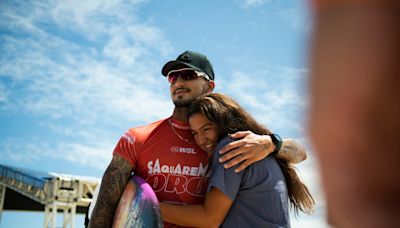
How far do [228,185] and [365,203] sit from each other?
2257mm

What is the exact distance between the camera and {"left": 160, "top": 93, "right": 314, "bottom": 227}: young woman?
2.71 m

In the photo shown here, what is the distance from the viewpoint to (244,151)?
2732 millimetres

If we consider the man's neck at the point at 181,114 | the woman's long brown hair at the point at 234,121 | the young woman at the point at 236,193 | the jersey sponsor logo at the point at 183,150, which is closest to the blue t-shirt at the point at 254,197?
the young woman at the point at 236,193

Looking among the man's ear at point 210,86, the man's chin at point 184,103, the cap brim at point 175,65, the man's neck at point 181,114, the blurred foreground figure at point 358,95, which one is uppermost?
the cap brim at point 175,65

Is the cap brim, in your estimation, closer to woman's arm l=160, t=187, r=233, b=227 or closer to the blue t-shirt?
the blue t-shirt

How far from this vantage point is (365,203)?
0.46 metres

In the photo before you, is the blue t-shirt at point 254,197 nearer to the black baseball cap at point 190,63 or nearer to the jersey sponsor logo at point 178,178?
the jersey sponsor logo at point 178,178

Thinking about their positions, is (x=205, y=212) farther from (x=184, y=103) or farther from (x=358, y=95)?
(x=358, y=95)

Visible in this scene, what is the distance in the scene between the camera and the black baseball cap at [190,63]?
3654 millimetres

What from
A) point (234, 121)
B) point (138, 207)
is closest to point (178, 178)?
point (138, 207)

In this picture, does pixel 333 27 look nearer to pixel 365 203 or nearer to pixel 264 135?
pixel 365 203

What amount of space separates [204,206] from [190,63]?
1354 mm

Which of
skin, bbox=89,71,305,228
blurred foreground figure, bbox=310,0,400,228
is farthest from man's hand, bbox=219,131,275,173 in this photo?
blurred foreground figure, bbox=310,0,400,228

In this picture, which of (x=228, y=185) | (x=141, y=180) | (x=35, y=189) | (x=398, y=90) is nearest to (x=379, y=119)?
(x=398, y=90)
